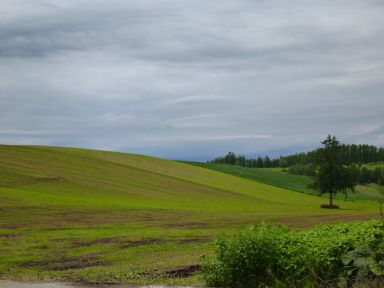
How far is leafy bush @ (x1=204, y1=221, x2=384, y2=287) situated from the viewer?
1269 cm

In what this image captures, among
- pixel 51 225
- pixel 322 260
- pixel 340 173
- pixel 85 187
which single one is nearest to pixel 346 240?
pixel 322 260

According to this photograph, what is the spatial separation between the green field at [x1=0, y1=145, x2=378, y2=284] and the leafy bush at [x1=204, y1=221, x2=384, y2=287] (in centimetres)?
191

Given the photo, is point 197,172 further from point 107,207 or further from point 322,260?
point 322,260

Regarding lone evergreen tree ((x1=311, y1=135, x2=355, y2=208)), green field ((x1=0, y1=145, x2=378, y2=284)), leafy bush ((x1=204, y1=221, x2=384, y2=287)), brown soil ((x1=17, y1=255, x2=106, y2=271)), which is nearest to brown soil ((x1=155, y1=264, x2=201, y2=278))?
green field ((x1=0, y1=145, x2=378, y2=284))

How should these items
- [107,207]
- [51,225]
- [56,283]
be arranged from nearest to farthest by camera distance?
[56,283] < [51,225] < [107,207]

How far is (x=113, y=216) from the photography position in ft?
142

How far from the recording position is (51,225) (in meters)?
36.6

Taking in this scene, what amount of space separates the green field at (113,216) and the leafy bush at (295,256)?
1.91 metres

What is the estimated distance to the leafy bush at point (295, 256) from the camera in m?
12.7

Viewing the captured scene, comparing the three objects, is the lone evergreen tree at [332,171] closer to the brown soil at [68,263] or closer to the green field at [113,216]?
the green field at [113,216]

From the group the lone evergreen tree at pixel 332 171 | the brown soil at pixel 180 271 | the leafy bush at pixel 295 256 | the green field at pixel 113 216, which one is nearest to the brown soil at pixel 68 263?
the green field at pixel 113 216

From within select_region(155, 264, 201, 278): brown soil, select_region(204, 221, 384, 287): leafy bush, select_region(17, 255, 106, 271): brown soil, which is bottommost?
select_region(17, 255, 106, 271): brown soil

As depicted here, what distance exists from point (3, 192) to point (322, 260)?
139 feet

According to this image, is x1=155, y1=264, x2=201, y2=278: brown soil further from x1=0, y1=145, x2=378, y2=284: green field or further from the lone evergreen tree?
the lone evergreen tree
